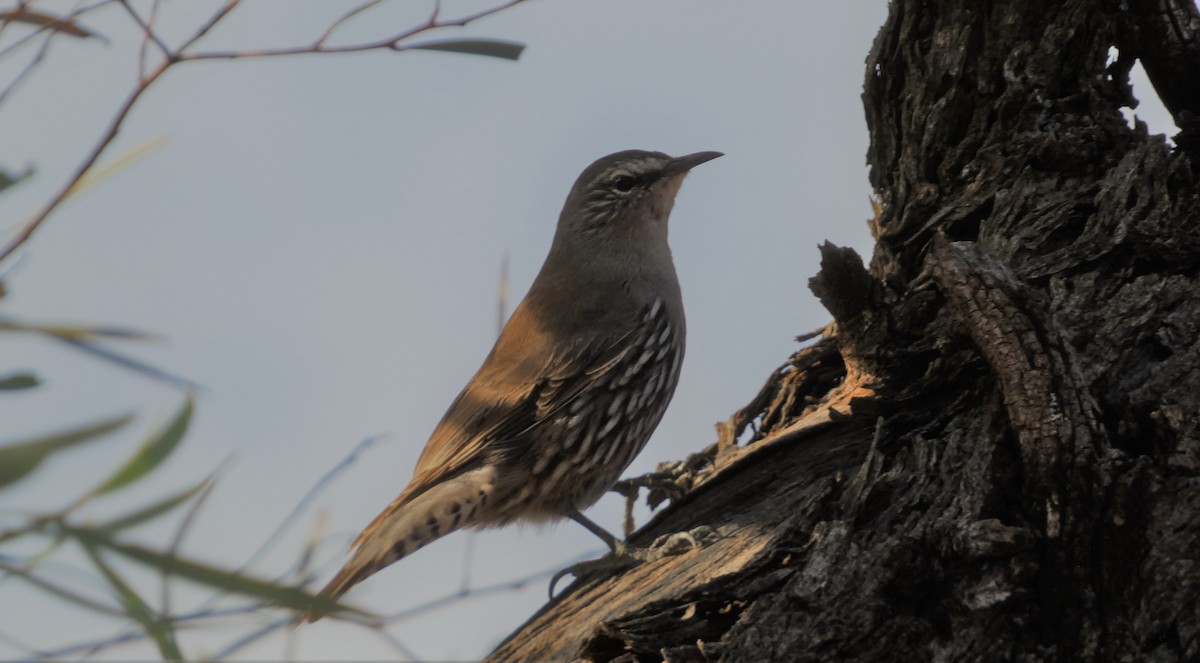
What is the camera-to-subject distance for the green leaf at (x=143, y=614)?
2.00 metres

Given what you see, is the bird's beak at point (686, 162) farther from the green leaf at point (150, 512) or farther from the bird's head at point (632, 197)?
the green leaf at point (150, 512)

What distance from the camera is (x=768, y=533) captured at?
388cm

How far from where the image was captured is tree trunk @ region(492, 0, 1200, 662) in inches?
121

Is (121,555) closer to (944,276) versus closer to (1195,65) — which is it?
(944,276)

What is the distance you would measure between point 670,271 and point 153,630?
4.52 m

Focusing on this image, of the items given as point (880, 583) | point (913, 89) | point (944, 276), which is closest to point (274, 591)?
point (880, 583)

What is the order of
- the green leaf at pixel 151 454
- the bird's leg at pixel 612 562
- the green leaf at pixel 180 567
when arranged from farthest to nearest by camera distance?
1. the bird's leg at pixel 612 562
2. the green leaf at pixel 151 454
3. the green leaf at pixel 180 567

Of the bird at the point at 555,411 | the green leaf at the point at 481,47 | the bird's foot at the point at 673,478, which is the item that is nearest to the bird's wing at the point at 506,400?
the bird at the point at 555,411

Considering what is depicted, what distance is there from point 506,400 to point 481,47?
7.92 feet

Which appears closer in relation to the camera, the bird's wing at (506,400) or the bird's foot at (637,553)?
the bird's foot at (637,553)

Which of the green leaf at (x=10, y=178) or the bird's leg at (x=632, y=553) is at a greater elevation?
the green leaf at (x=10, y=178)

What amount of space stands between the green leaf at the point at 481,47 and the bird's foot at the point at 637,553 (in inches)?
67.3

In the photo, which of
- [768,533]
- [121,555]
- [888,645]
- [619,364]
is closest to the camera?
[121,555]

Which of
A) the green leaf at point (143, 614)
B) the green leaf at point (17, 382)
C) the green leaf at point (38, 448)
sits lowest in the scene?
the green leaf at point (143, 614)
